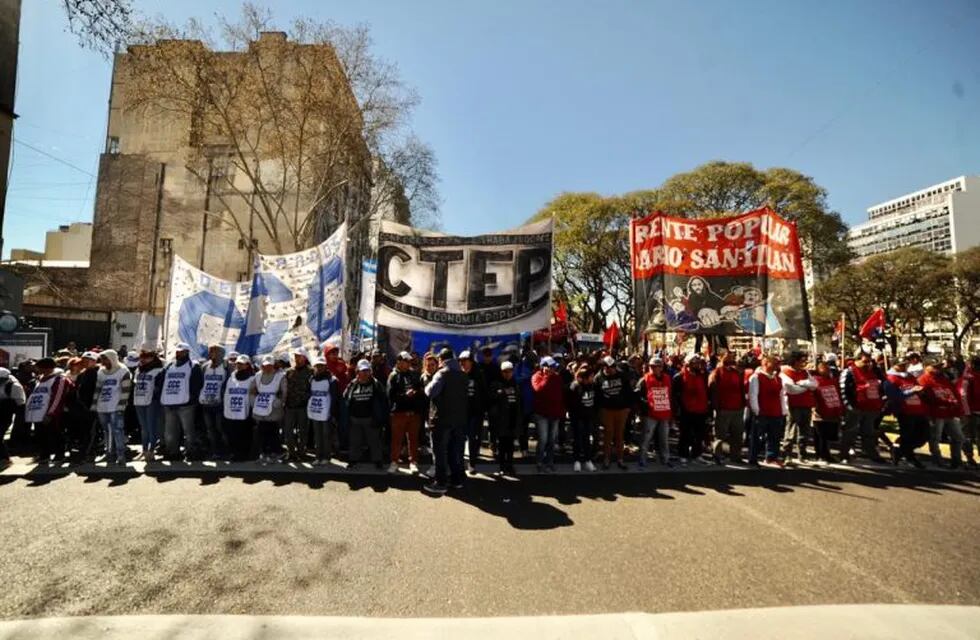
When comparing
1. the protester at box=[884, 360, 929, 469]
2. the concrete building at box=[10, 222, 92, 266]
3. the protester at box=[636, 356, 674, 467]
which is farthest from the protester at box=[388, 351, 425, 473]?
the concrete building at box=[10, 222, 92, 266]

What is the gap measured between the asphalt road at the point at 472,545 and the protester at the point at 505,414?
2.34ft

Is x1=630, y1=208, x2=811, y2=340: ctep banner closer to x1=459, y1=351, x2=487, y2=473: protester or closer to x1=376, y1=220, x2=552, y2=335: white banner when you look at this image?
x1=376, y1=220, x2=552, y2=335: white banner

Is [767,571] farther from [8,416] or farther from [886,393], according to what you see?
[8,416]

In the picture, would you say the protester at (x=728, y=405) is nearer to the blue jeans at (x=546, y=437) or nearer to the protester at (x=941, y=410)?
the blue jeans at (x=546, y=437)

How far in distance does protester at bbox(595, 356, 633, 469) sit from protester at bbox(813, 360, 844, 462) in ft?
11.7

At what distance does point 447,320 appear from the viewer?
9.87m

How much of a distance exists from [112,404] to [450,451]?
18.5 feet

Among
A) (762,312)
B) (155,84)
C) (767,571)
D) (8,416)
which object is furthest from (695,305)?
(155,84)

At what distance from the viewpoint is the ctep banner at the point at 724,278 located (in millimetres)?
9492

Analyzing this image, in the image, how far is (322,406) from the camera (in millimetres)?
7957

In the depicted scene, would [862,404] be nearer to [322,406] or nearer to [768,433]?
[768,433]

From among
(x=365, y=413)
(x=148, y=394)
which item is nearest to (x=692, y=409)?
(x=365, y=413)

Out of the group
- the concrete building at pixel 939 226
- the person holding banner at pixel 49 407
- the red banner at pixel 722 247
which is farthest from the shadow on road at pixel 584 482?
the concrete building at pixel 939 226

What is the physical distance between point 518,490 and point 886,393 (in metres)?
7.21
